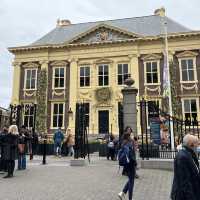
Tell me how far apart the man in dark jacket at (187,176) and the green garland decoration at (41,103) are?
89.6ft

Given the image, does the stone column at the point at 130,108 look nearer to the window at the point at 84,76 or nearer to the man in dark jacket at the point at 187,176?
the man in dark jacket at the point at 187,176

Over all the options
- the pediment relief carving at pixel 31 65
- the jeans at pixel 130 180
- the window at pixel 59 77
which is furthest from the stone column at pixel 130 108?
the pediment relief carving at pixel 31 65

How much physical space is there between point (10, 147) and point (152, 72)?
21.9 meters

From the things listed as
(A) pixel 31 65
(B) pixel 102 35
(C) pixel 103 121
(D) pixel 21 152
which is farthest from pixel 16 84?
Answer: (D) pixel 21 152

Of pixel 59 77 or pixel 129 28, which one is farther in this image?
pixel 129 28

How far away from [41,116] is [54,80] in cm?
438

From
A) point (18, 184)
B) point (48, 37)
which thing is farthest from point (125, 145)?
point (48, 37)

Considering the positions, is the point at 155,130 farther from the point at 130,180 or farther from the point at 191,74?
the point at 191,74

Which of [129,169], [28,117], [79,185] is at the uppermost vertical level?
[28,117]

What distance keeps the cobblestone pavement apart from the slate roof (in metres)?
23.0

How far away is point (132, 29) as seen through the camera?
1294 inches

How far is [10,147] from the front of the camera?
1002 cm

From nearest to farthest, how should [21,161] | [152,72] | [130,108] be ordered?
[21,161] → [130,108] → [152,72]

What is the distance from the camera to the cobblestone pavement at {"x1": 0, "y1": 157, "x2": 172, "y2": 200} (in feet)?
23.3
